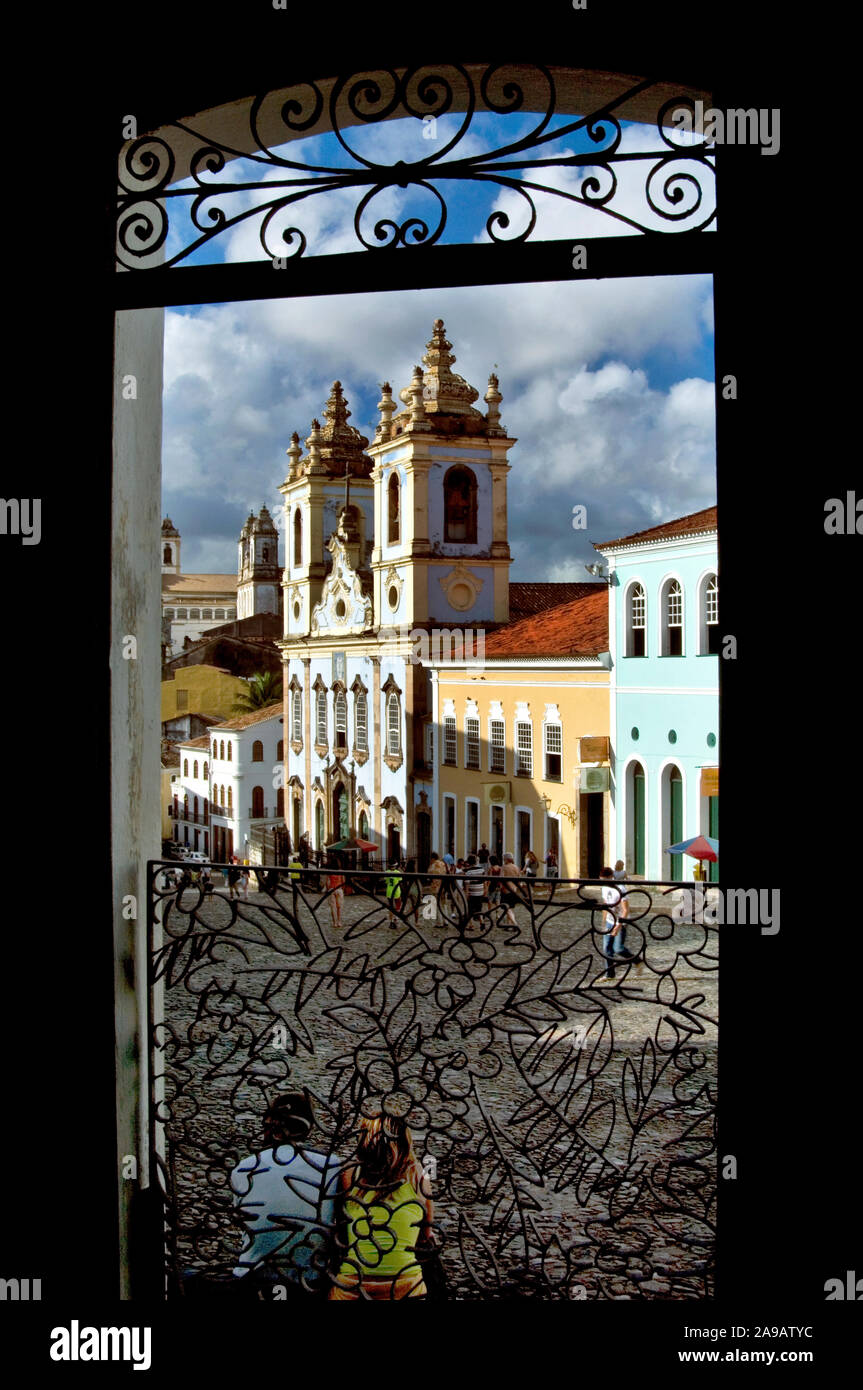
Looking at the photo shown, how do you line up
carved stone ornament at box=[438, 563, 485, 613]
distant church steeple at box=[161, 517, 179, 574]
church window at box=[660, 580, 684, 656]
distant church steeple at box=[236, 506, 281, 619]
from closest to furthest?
church window at box=[660, 580, 684, 656] → carved stone ornament at box=[438, 563, 485, 613] → distant church steeple at box=[236, 506, 281, 619] → distant church steeple at box=[161, 517, 179, 574]

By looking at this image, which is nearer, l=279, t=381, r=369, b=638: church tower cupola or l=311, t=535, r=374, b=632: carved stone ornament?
l=311, t=535, r=374, b=632: carved stone ornament

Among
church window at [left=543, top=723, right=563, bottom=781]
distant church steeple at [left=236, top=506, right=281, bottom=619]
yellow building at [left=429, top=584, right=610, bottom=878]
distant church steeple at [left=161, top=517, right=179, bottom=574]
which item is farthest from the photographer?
distant church steeple at [left=161, top=517, right=179, bottom=574]

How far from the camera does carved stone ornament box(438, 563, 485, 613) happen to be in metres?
35.2

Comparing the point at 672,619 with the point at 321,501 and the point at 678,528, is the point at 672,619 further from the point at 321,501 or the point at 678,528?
the point at 321,501

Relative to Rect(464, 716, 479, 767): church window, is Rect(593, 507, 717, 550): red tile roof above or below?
above

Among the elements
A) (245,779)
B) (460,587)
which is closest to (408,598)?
(460,587)

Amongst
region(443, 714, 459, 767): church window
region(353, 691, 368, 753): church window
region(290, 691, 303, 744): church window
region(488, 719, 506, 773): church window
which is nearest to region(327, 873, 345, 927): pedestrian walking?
region(488, 719, 506, 773): church window

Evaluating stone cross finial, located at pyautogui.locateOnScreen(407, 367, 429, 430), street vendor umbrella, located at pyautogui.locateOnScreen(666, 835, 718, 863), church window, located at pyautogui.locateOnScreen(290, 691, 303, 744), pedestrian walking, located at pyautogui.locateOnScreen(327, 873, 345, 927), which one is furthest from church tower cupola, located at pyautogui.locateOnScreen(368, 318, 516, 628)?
pedestrian walking, located at pyautogui.locateOnScreen(327, 873, 345, 927)

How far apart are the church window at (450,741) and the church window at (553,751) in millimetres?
5374

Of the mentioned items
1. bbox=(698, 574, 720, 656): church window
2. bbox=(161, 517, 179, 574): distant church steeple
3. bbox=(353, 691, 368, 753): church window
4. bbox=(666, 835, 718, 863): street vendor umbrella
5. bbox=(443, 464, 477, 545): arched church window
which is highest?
bbox=(161, 517, 179, 574): distant church steeple

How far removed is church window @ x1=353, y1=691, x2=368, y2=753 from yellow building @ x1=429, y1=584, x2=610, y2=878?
4899mm

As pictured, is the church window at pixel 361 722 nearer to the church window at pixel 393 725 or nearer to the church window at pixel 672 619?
the church window at pixel 393 725

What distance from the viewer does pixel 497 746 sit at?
29141 millimetres

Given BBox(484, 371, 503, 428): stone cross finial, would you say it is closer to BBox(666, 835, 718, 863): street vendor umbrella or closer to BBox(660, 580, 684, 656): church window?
BBox(660, 580, 684, 656): church window
